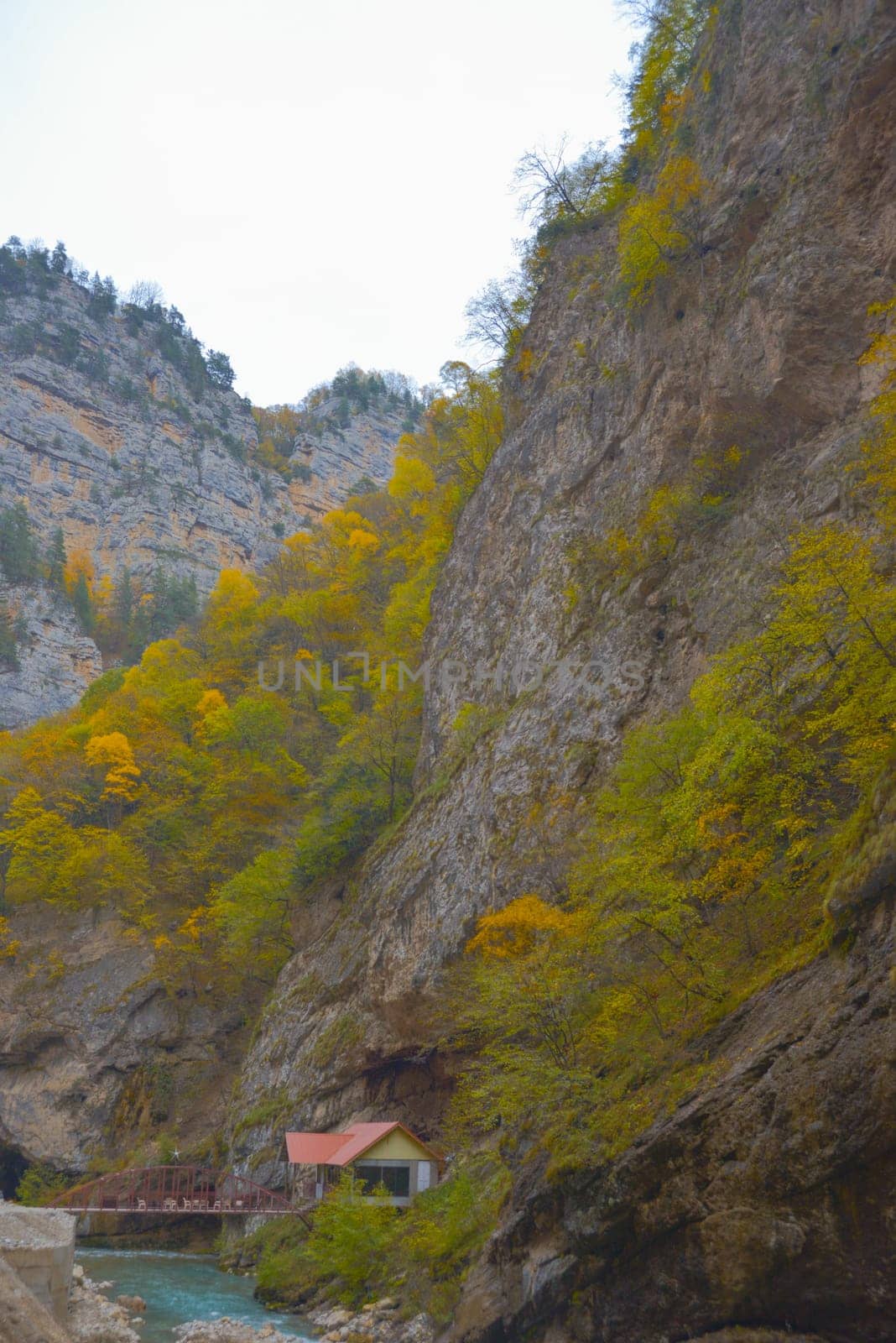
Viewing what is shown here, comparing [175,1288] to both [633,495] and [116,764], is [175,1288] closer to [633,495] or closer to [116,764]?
[633,495]

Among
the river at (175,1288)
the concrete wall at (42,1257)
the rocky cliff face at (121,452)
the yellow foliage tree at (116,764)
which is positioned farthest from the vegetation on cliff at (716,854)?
the rocky cliff face at (121,452)

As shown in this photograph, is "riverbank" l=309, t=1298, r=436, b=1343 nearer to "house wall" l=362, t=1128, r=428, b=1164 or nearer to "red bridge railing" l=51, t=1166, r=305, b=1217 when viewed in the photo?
"house wall" l=362, t=1128, r=428, b=1164

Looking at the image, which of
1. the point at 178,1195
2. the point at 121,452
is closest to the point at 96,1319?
the point at 178,1195

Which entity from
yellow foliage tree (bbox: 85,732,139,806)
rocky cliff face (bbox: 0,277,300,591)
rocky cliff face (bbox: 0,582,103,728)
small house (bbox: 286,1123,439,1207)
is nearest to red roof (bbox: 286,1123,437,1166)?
small house (bbox: 286,1123,439,1207)

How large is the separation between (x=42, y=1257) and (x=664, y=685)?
15893 millimetres

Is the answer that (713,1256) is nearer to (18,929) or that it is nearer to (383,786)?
(383,786)

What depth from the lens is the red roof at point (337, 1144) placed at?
23.1 metres

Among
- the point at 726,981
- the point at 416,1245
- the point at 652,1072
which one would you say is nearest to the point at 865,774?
the point at 726,981

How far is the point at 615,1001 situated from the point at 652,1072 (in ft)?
5.34

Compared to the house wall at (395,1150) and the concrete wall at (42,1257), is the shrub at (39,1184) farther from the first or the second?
the house wall at (395,1150)

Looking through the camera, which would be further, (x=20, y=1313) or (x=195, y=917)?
(x=195, y=917)

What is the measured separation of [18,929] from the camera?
137ft

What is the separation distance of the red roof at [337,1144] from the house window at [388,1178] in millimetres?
505

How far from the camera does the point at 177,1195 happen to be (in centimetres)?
2939
